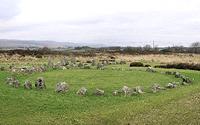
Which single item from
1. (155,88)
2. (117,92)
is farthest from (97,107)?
(155,88)

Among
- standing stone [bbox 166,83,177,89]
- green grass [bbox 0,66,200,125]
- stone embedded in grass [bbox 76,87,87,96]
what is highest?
stone embedded in grass [bbox 76,87,87,96]

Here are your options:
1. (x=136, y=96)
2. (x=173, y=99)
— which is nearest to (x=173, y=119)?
(x=173, y=99)

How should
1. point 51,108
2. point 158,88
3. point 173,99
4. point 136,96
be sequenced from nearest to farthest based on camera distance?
point 51,108
point 173,99
point 136,96
point 158,88

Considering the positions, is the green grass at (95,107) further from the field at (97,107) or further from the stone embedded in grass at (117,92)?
the stone embedded in grass at (117,92)

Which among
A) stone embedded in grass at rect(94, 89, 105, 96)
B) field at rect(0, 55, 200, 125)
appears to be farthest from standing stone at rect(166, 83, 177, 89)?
stone embedded in grass at rect(94, 89, 105, 96)

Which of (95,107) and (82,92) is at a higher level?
(82,92)

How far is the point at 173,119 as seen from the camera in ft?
72.3

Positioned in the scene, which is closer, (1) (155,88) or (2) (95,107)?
(2) (95,107)

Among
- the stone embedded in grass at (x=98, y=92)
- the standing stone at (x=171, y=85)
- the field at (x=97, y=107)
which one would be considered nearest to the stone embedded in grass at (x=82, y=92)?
the field at (x=97, y=107)

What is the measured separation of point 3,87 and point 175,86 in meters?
13.9

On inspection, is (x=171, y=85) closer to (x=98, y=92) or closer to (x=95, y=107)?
(x=98, y=92)

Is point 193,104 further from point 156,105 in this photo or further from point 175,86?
point 175,86

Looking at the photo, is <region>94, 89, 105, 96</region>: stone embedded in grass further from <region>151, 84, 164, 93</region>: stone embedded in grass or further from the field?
<region>151, 84, 164, 93</region>: stone embedded in grass

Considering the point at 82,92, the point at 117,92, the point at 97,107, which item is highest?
the point at 82,92
